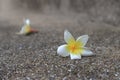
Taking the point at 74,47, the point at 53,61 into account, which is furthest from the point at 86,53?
the point at 53,61

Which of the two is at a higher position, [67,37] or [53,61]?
[67,37]

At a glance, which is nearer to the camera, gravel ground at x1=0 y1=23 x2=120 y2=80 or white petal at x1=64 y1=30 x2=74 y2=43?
gravel ground at x1=0 y1=23 x2=120 y2=80

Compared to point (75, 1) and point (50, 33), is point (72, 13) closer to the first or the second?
point (75, 1)

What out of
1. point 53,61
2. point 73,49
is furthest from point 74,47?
point 53,61

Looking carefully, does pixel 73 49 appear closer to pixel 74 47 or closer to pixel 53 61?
pixel 74 47

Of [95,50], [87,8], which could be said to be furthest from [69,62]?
[87,8]

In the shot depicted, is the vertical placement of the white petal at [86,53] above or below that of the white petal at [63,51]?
below

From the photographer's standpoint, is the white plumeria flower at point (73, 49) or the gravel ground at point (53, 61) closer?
the gravel ground at point (53, 61)

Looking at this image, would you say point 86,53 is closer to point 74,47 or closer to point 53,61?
point 74,47
